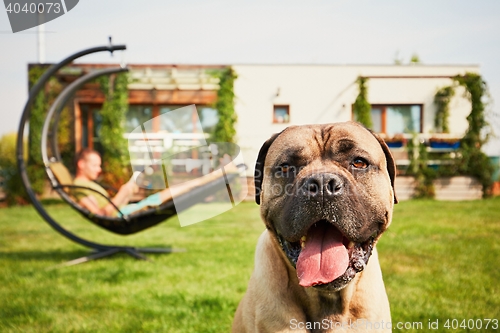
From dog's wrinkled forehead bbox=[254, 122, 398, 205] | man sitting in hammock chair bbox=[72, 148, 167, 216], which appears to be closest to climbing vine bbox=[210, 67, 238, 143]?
man sitting in hammock chair bbox=[72, 148, 167, 216]

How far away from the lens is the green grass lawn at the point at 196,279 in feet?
10.0

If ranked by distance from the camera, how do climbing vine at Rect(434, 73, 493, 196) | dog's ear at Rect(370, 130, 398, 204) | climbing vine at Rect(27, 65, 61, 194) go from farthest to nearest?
climbing vine at Rect(27, 65, 61, 194), climbing vine at Rect(434, 73, 493, 196), dog's ear at Rect(370, 130, 398, 204)

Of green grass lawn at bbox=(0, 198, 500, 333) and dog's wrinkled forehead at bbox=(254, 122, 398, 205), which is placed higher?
dog's wrinkled forehead at bbox=(254, 122, 398, 205)

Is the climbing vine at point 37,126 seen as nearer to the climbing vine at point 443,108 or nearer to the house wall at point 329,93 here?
the house wall at point 329,93

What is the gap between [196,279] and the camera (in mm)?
4184

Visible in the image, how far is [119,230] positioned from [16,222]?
19.0 feet

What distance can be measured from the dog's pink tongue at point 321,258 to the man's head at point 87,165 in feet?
13.4

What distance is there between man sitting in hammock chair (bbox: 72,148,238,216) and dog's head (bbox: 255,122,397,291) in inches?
88.8

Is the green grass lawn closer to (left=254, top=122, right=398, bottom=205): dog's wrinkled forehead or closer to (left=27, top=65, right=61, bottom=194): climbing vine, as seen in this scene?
(left=254, top=122, right=398, bottom=205): dog's wrinkled forehead

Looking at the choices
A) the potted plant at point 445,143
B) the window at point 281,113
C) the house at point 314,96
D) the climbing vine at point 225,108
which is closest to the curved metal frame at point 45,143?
the house at point 314,96

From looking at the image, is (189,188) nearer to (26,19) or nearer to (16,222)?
(26,19)

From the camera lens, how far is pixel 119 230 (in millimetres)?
4805

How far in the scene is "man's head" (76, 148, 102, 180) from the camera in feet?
17.3

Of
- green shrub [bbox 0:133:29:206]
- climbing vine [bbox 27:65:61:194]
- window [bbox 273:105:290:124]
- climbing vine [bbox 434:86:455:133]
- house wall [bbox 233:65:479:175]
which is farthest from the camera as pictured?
green shrub [bbox 0:133:29:206]
